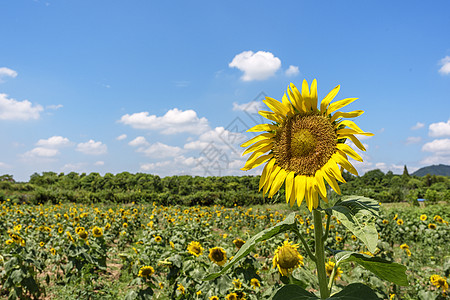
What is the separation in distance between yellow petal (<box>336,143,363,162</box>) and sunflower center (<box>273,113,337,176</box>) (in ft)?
0.10

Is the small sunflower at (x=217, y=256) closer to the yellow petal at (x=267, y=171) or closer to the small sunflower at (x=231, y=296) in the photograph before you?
the small sunflower at (x=231, y=296)

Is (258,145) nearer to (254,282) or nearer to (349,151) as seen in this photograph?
(349,151)

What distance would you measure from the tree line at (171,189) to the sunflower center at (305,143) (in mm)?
13978

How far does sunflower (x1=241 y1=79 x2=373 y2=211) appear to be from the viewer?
123cm

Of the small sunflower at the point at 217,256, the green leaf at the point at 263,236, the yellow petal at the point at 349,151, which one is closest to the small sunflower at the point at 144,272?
the small sunflower at the point at 217,256

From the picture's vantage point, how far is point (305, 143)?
1268mm

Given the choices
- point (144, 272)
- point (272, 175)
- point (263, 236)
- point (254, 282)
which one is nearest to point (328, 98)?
point (272, 175)

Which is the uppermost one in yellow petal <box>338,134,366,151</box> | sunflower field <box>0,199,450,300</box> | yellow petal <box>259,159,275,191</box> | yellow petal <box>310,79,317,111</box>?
yellow petal <box>310,79,317,111</box>

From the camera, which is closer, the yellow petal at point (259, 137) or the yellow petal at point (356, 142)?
the yellow petal at point (356, 142)

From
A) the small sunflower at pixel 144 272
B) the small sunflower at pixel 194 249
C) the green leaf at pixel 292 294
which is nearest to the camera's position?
the green leaf at pixel 292 294

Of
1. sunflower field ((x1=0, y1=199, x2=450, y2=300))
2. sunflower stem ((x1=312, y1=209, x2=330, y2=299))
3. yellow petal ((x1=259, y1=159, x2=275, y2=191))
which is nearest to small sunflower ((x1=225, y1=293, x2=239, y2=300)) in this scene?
sunflower field ((x1=0, y1=199, x2=450, y2=300))

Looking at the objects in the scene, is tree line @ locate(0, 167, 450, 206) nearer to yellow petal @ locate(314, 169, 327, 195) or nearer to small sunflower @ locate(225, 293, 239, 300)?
small sunflower @ locate(225, 293, 239, 300)

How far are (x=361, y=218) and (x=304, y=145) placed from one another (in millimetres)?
347

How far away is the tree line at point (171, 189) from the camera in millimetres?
16875
